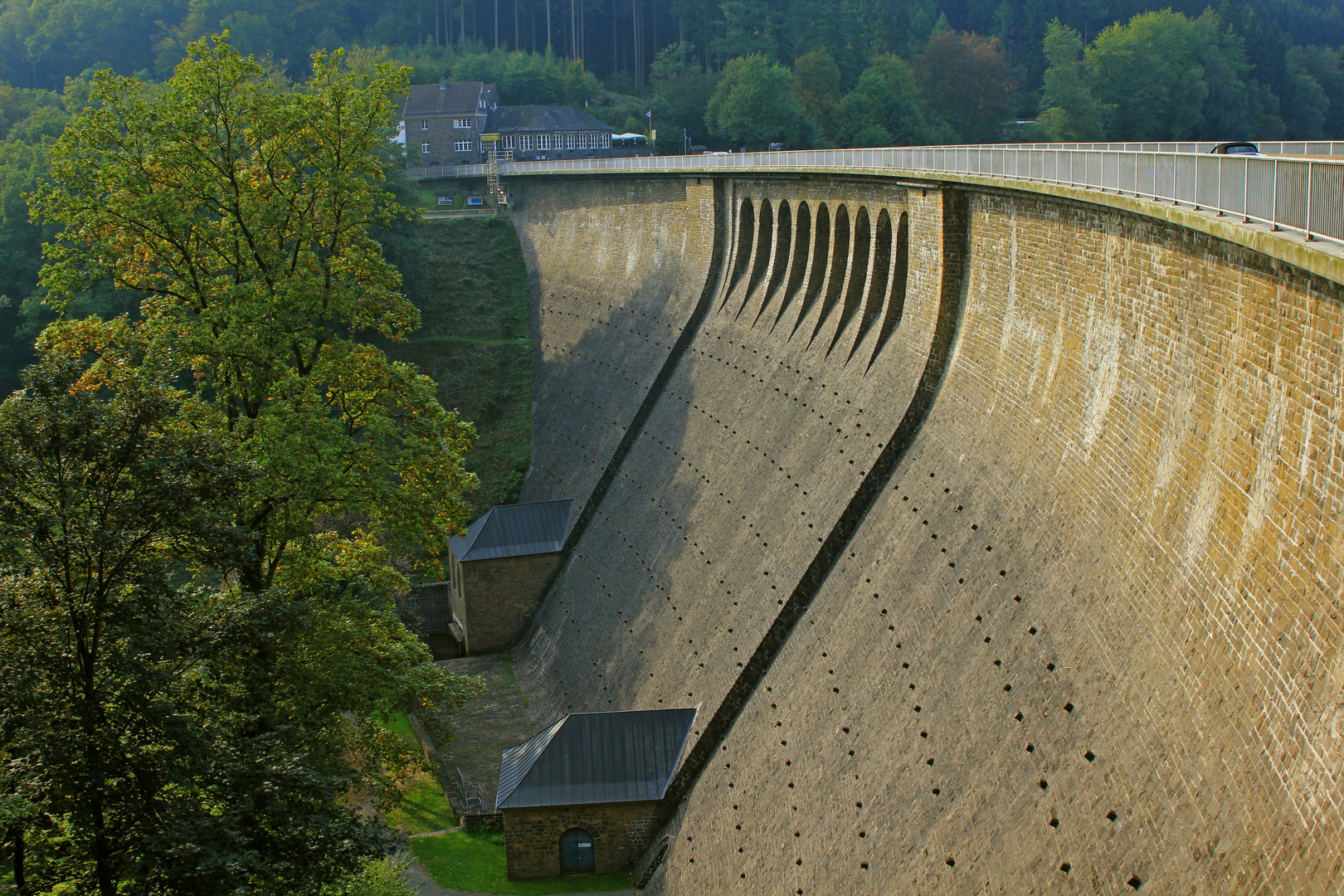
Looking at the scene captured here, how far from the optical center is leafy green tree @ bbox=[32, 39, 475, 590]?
1847cm

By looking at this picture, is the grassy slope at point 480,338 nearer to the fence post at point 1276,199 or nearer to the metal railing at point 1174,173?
the metal railing at point 1174,173

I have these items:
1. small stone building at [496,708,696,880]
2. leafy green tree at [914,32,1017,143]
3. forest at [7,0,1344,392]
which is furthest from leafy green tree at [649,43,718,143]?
small stone building at [496,708,696,880]

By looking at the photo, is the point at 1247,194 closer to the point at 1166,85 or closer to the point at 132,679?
the point at 132,679

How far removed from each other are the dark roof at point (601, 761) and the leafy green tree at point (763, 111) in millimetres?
51774

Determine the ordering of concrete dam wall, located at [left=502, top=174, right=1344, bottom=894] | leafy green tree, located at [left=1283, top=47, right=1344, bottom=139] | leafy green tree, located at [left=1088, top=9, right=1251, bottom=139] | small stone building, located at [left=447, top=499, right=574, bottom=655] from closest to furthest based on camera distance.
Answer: concrete dam wall, located at [left=502, top=174, right=1344, bottom=894]
small stone building, located at [left=447, top=499, right=574, bottom=655]
leafy green tree, located at [left=1088, top=9, right=1251, bottom=139]
leafy green tree, located at [left=1283, top=47, right=1344, bottom=139]

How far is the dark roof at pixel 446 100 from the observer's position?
7750cm

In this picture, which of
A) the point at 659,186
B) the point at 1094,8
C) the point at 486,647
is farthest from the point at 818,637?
the point at 1094,8

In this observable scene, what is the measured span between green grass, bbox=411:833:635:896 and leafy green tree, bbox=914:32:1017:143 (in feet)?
215

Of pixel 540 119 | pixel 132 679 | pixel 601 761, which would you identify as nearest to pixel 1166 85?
pixel 540 119

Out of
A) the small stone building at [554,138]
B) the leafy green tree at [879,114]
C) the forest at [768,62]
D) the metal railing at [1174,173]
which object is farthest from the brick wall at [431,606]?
the small stone building at [554,138]

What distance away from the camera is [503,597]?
34938 millimetres

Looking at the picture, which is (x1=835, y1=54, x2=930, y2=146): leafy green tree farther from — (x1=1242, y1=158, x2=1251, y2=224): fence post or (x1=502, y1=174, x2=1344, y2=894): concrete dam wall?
(x1=1242, y1=158, x2=1251, y2=224): fence post

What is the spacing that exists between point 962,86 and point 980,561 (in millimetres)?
68729

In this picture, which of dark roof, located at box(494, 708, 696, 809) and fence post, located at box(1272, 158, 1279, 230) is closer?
fence post, located at box(1272, 158, 1279, 230)
